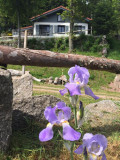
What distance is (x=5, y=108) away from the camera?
2938mm

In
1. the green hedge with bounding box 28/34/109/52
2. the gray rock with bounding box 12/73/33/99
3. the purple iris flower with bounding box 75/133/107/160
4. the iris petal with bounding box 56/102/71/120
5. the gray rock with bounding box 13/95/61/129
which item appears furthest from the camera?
the green hedge with bounding box 28/34/109/52

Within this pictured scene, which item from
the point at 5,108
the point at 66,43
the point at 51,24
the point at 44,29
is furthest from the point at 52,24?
the point at 5,108

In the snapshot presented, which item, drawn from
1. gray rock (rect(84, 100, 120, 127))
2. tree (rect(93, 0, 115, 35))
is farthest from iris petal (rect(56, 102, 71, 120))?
tree (rect(93, 0, 115, 35))

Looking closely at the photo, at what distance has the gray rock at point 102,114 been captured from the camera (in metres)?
4.28

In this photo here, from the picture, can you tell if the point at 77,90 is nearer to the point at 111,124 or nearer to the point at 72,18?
the point at 111,124

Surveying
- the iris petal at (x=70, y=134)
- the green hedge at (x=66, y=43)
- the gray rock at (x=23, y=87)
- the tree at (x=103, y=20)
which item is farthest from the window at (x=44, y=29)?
the iris petal at (x=70, y=134)

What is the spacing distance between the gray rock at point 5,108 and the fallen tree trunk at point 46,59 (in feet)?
3.19

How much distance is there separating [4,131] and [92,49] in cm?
2288

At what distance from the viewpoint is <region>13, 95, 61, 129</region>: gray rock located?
3703 mm

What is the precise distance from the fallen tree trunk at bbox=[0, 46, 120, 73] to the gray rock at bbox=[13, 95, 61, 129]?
0.75 metres

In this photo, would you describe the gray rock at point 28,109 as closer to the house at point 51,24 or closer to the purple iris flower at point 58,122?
the purple iris flower at point 58,122

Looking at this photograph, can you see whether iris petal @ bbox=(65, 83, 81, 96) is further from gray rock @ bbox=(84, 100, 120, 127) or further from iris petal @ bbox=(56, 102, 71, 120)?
gray rock @ bbox=(84, 100, 120, 127)

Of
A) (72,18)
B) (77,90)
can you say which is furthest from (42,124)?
(72,18)

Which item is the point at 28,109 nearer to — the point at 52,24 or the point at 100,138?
the point at 100,138
